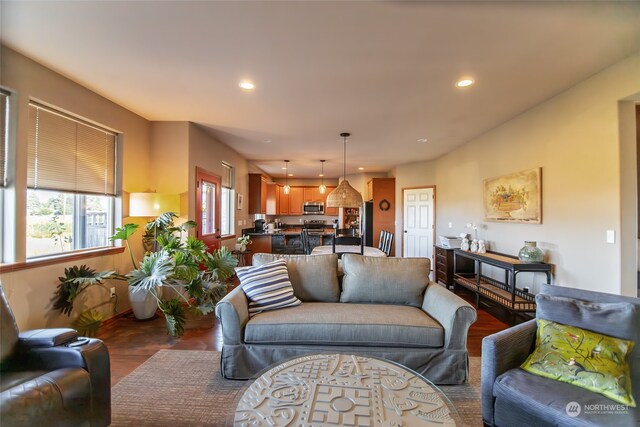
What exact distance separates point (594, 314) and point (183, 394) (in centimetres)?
262

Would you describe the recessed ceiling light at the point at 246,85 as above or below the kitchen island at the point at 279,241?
above

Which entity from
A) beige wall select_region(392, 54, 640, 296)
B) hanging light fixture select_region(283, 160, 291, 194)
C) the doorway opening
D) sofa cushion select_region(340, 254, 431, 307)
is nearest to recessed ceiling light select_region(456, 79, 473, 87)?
beige wall select_region(392, 54, 640, 296)

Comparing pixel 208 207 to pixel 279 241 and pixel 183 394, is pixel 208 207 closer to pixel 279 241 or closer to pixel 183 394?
pixel 279 241

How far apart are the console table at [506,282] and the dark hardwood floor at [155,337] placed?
0.28m

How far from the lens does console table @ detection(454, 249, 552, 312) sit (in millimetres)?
3100

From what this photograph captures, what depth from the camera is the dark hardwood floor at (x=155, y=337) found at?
2.47 metres

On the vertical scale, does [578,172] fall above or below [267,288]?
above

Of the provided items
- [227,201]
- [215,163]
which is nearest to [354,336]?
[215,163]

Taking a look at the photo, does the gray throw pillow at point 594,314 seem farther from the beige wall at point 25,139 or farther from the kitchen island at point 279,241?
the kitchen island at point 279,241

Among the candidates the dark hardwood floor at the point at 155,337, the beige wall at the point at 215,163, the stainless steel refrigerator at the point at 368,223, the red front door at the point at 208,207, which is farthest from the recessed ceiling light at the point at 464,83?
the stainless steel refrigerator at the point at 368,223

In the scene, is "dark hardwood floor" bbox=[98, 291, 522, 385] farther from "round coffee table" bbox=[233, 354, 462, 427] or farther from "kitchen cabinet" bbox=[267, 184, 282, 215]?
"kitchen cabinet" bbox=[267, 184, 282, 215]

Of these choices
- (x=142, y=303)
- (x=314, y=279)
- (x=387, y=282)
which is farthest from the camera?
(x=142, y=303)

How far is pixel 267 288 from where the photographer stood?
2.41 m

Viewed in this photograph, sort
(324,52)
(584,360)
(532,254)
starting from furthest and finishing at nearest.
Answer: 1. (532,254)
2. (324,52)
3. (584,360)
